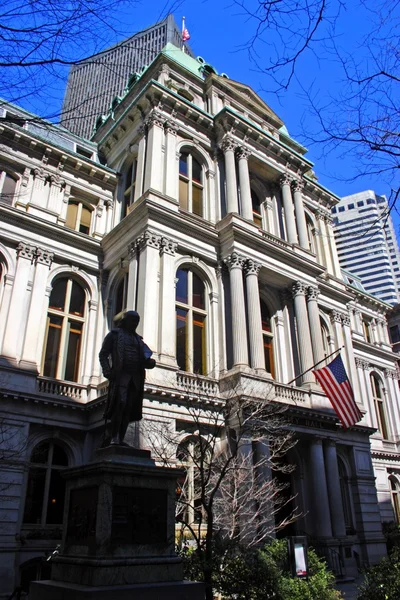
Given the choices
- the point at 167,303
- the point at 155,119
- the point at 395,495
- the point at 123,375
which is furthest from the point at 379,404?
the point at 123,375

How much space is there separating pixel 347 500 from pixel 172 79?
26265 millimetres

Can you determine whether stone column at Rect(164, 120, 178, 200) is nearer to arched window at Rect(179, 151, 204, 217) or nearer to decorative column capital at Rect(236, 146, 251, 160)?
arched window at Rect(179, 151, 204, 217)

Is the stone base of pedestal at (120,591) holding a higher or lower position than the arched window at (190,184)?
lower

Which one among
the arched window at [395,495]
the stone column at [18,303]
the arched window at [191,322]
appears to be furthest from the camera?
the arched window at [395,495]

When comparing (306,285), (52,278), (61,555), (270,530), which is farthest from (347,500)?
(61,555)

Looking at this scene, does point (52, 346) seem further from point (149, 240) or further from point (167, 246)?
point (167, 246)

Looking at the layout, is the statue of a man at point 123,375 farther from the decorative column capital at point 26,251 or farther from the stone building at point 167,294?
the decorative column capital at point 26,251

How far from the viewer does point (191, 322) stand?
22.9 meters

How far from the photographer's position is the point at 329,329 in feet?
100

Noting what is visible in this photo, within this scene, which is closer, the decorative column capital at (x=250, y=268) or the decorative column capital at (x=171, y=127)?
the decorative column capital at (x=250, y=268)

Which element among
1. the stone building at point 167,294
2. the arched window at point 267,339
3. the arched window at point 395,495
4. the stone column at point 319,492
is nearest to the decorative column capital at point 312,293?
the stone building at point 167,294

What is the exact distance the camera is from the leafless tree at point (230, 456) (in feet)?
54.8

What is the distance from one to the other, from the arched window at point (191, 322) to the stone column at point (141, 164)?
4.81 m

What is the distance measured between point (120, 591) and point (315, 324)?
69.6 feet
